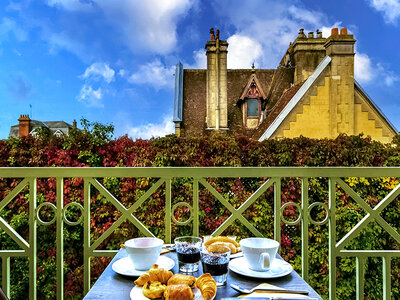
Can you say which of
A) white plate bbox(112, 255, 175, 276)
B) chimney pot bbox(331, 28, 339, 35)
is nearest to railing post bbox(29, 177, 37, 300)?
white plate bbox(112, 255, 175, 276)

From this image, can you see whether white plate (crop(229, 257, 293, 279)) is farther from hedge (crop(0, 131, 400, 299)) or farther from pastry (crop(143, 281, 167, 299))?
hedge (crop(0, 131, 400, 299))

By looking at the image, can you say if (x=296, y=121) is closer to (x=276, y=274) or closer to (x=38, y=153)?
(x=38, y=153)

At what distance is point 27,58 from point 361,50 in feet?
26.0

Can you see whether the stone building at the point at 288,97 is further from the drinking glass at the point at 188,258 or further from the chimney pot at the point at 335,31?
the drinking glass at the point at 188,258

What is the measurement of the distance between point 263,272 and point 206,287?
33 cm

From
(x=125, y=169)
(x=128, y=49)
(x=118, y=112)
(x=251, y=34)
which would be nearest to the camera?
(x=125, y=169)

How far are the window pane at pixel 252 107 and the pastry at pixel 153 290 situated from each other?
35.3 feet

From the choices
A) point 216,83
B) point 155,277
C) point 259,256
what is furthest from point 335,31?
point 155,277

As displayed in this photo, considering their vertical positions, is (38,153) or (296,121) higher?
(296,121)

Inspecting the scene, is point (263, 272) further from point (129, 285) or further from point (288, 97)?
point (288, 97)

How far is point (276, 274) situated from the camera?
1.15m

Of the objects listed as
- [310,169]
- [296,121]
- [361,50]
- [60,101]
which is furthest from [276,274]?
[361,50]

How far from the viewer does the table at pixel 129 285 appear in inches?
39.4

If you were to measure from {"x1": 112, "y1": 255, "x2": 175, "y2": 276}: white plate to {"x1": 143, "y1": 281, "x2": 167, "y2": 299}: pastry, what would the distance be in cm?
17
